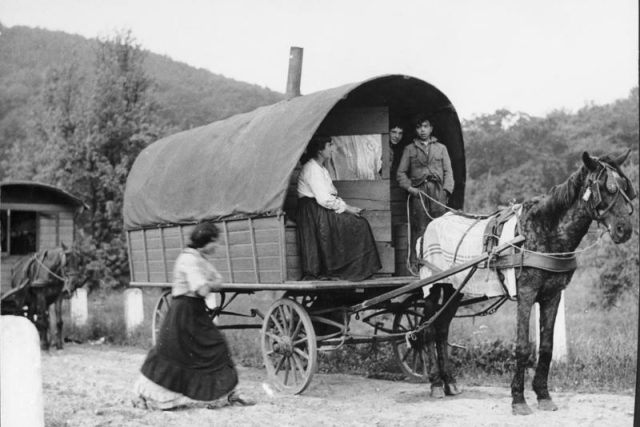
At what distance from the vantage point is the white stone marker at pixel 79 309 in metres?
14.5

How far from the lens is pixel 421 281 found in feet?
24.0

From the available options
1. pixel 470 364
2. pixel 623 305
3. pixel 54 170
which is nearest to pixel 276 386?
pixel 470 364

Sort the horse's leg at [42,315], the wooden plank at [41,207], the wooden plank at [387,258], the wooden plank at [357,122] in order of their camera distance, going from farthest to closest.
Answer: the wooden plank at [41,207] → the horse's leg at [42,315] → the wooden plank at [357,122] → the wooden plank at [387,258]

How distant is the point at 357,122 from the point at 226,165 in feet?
A: 4.74

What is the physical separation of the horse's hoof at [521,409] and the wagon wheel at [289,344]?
2022mm

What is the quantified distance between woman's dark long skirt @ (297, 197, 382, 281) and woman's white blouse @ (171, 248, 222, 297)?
1.57 meters

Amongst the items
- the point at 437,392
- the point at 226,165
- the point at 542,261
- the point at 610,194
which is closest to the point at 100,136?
the point at 226,165

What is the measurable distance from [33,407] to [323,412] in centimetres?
312

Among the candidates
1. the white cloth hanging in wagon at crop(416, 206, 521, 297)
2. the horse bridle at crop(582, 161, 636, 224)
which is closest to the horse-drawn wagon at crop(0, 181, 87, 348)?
the white cloth hanging in wagon at crop(416, 206, 521, 297)

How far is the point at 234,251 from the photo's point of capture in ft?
26.6

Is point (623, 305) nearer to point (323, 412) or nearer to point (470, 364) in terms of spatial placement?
point (470, 364)

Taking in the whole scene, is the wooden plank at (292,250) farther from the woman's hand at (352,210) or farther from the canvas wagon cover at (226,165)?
the woman's hand at (352,210)

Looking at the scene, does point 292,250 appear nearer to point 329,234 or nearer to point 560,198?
point 329,234

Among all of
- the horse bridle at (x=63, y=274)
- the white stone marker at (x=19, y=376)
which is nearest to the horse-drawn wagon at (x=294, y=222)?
the white stone marker at (x=19, y=376)
